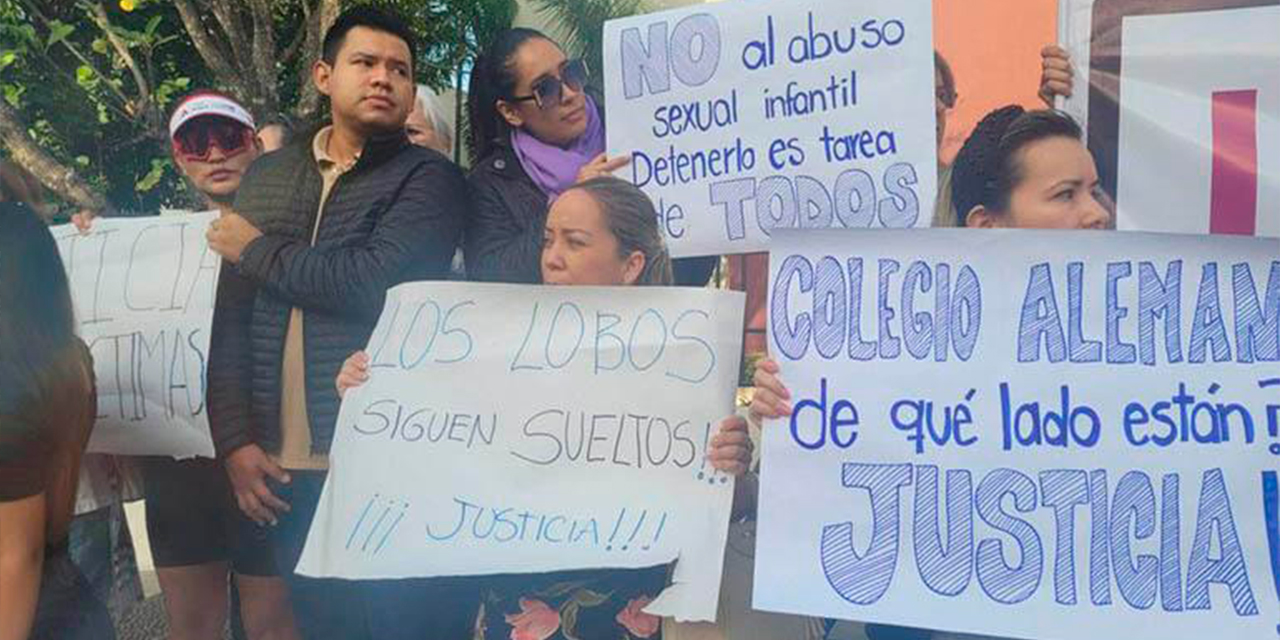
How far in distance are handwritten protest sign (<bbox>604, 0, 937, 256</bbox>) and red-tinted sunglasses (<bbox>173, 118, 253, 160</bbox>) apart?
30.1 inches

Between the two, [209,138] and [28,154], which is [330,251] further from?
[28,154]

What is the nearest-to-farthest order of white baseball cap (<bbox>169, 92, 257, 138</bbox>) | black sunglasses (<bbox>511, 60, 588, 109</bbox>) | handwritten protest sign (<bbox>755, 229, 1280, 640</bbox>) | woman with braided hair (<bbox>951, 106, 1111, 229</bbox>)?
handwritten protest sign (<bbox>755, 229, 1280, 640</bbox>) → woman with braided hair (<bbox>951, 106, 1111, 229</bbox>) → black sunglasses (<bbox>511, 60, 588, 109</bbox>) → white baseball cap (<bbox>169, 92, 257, 138</bbox>)

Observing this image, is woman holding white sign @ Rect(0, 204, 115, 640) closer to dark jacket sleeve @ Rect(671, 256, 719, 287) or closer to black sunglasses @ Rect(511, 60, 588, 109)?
black sunglasses @ Rect(511, 60, 588, 109)

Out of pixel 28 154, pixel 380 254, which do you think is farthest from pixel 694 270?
pixel 28 154

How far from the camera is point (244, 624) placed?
2.49 metres

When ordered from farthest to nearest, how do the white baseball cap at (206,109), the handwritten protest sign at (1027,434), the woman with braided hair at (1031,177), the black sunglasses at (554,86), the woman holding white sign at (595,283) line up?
the white baseball cap at (206,109)
the black sunglasses at (554,86)
the woman holding white sign at (595,283)
the woman with braided hair at (1031,177)
the handwritten protest sign at (1027,434)

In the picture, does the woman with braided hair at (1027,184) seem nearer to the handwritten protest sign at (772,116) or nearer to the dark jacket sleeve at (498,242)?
the handwritten protest sign at (772,116)

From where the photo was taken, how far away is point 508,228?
82.2 inches

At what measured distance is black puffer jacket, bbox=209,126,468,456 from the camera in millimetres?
2098

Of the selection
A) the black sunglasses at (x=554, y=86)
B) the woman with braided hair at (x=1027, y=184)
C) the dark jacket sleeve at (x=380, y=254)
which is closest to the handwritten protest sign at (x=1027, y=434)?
the woman with braided hair at (x=1027, y=184)

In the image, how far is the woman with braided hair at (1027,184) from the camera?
6.03 ft

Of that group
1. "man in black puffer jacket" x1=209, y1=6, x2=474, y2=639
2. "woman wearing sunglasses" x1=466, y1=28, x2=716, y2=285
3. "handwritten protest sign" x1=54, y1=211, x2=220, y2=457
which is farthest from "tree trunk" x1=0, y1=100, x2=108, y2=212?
"woman wearing sunglasses" x1=466, y1=28, x2=716, y2=285

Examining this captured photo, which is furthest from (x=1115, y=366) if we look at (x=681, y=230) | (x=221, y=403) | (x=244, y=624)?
(x=244, y=624)

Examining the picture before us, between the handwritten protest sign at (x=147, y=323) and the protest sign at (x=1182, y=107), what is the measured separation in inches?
66.4
